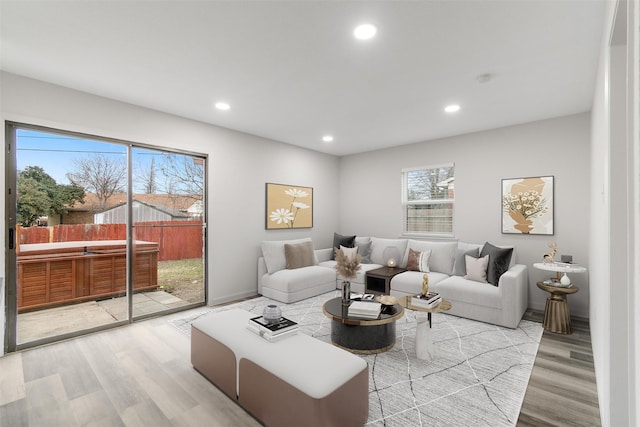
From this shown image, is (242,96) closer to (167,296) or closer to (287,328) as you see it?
(287,328)

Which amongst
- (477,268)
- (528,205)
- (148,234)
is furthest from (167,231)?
(528,205)

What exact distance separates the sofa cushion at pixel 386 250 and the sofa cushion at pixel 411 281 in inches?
26.0

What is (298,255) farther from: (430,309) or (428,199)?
(430,309)

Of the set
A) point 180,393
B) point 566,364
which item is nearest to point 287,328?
point 180,393

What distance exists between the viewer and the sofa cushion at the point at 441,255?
453 cm

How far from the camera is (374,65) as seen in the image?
8.71 feet

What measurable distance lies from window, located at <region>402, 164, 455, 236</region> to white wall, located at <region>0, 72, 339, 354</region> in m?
1.68

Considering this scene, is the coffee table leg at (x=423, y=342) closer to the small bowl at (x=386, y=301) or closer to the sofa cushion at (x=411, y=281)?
the small bowl at (x=386, y=301)

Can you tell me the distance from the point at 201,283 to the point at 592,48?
16.2ft

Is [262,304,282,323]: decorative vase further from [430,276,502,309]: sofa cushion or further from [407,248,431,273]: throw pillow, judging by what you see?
[407,248,431,273]: throw pillow

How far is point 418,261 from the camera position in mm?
4734

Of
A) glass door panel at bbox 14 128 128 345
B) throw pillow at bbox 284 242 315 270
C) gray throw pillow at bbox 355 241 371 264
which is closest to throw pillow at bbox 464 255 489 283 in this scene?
gray throw pillow at bbox 355 241 371 264

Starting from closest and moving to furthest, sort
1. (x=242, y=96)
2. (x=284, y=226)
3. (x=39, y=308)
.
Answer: (x=39, y=308)
(x=242, y=96)
(x=284, y=226)

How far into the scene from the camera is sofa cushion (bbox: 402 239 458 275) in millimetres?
4531
